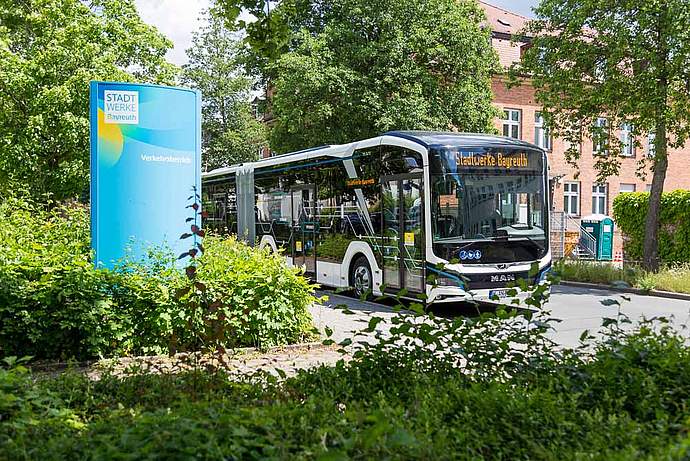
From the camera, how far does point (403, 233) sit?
1324cm

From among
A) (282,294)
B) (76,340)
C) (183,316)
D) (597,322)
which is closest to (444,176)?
(597,322)

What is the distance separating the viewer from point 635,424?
3408mm

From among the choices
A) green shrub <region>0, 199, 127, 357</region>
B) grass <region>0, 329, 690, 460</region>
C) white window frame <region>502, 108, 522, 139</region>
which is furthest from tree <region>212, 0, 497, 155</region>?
grass <region>0, 329, 690, 460</region>

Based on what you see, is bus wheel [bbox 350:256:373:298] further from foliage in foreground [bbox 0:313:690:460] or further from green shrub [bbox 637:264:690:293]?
foliage in foreground [bbox 0:313:690:460]

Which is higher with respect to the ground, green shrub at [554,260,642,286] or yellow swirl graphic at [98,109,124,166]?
yellow swirl graphic at [98,109,124,166]

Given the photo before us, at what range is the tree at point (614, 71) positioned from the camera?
16.8 metres

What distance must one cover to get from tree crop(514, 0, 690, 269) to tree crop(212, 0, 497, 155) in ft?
23.2

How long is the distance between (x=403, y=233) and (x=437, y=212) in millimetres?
1016

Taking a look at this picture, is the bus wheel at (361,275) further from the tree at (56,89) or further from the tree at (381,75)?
the tree at (381,75)

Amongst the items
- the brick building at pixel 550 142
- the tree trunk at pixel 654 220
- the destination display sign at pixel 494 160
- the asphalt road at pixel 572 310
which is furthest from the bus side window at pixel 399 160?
the brick building at pixel 550 142

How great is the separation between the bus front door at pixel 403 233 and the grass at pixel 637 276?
4317 millimetres

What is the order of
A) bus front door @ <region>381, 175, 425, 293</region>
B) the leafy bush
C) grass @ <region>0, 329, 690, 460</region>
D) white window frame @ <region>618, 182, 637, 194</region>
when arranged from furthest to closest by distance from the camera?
1. white window frame @ <region>618, 182, 637, 194</region>
2. the leafy bush
3. bus front door @ <region>381, 175, 425, 293</region>
4. grass @ <region>0, 329, 690, 460</region>

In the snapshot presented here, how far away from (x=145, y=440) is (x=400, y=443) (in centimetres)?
110

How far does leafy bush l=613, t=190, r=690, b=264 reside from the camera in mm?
21203
